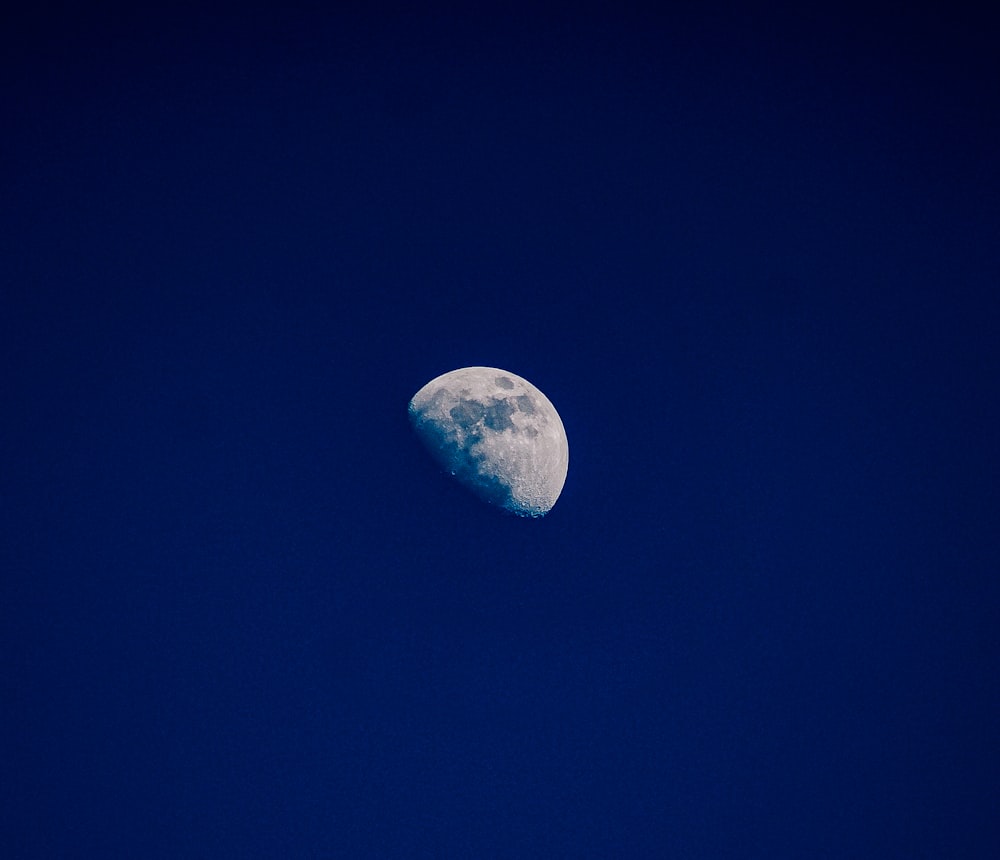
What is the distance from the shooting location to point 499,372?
5574 millimetres

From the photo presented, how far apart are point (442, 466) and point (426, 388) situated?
0.74 m

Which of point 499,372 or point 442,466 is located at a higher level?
point 499,372

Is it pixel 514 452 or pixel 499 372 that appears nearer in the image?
pixel 514 452

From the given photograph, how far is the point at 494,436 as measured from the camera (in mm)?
5074

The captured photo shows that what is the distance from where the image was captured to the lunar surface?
16.6 ft

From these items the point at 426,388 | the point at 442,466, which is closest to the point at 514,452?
the point at 442,466

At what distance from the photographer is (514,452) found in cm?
511

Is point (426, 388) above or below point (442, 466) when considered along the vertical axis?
above

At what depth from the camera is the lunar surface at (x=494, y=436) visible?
5.06m

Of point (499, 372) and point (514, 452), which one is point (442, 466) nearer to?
point (514, 452)

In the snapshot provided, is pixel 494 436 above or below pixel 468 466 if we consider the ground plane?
above

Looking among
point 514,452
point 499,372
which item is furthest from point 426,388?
point 514,452

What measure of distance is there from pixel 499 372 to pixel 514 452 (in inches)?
33.4

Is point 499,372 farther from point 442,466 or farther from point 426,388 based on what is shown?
point 442,466
